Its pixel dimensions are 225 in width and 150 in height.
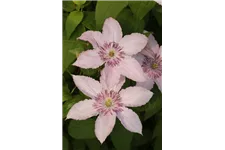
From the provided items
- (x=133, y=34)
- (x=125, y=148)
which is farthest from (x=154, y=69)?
(x=125, y=148)

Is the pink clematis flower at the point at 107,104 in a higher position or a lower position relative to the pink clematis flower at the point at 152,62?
lower

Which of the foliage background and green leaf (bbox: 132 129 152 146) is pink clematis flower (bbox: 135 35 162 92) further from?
green leaf (bbox: 132 129 152 146)

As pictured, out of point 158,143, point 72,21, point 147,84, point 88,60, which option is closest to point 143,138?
point 158,143

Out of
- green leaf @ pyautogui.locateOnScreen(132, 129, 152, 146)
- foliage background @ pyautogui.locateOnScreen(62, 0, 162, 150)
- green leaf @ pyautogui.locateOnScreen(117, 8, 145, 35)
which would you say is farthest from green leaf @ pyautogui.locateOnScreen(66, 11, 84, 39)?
green leaf @ pyautogui.locateOnScreen(132, 129, 152, 146)

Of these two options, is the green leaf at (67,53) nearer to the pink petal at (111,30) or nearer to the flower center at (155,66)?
the pink petal at (111,30)

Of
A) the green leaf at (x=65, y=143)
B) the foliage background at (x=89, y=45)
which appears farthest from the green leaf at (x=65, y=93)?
the green leaf at (x=65, y=143)

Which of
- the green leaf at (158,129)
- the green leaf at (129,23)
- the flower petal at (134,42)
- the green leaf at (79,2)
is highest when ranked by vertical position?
the green leaf at (79,2)
